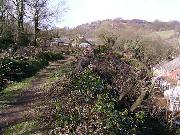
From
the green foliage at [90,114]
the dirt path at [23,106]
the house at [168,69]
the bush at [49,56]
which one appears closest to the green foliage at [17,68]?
the dirt path at [23,106]

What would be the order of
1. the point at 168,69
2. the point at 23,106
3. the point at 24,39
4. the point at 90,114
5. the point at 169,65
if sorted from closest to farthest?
the point at 90,114, the point at 23,106, the point at 24,39, the point at 168,69, the point at 169,65

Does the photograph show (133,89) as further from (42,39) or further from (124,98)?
(42,39)

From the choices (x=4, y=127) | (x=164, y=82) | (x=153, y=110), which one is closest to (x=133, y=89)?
(x=153, y=110)

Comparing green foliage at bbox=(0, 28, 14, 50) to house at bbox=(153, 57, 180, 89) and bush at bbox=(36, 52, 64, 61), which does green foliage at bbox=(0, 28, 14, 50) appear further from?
house at bbox=(153, 57, 180, 89)

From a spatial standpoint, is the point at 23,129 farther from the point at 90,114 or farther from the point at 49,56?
the point at 49,56

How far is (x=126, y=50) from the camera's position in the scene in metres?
51.1

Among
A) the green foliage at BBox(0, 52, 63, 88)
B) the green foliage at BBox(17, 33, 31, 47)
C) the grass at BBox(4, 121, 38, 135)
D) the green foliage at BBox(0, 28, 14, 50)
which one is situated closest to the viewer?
the grass at BBox(4, 121, 38, 135)

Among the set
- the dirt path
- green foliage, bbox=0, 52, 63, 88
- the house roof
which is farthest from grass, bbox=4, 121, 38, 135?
the house roof

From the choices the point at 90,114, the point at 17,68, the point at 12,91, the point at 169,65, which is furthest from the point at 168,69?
the point at 90,114

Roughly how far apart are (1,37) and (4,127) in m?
21.0

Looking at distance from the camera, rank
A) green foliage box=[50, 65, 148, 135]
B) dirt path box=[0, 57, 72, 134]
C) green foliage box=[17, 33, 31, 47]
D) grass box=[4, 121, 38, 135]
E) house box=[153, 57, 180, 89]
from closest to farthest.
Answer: grass box=[4, 121, 38, 135]
green foliage box=[50, 65, 148, 135]
dirt path box=[0, 57, 72, 134]
green foliage box=[17, 33, 31, 47]
house box=[153, 57, 180, 89]

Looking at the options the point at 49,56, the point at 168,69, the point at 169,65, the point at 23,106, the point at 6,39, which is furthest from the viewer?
the point at 169,65

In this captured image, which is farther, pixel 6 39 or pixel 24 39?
pixel 24 39

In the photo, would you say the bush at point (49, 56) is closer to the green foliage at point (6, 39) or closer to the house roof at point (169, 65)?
the green foliage at point (6, 39)
